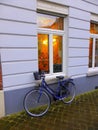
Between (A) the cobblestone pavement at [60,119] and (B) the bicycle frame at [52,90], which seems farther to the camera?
(B) the bicycle frame at [52,90]

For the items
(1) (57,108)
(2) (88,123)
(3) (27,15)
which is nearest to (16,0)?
(3) (27,15)

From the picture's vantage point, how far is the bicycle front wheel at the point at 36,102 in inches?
173

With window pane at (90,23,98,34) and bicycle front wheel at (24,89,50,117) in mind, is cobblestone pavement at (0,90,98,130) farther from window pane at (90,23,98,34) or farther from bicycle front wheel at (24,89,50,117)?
window pane at (90,23,98,34)

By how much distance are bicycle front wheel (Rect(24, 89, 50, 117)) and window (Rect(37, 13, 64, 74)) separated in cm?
86

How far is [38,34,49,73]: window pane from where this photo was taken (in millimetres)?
5098

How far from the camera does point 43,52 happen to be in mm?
5219

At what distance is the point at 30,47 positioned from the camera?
455 centimetres

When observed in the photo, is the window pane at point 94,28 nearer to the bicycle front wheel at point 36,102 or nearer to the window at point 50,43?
the window at point 50,43

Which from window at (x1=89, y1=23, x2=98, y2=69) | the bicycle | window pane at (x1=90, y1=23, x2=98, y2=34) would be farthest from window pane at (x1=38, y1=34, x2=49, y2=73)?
window pane at (x1=90, y1=23, x2=98, y2=34)

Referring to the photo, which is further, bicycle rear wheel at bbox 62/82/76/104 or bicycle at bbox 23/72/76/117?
bicycle rear wheel at bbox 62/82/76/104

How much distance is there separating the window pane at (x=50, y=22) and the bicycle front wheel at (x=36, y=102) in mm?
1934

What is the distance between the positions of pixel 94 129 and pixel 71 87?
2.13 meters

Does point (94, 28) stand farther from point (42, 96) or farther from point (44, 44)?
point (42, 96)

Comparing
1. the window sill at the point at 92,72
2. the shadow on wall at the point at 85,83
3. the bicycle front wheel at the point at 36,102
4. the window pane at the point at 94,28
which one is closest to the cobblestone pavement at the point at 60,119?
the bicycle front wheel at the point at 36,102
